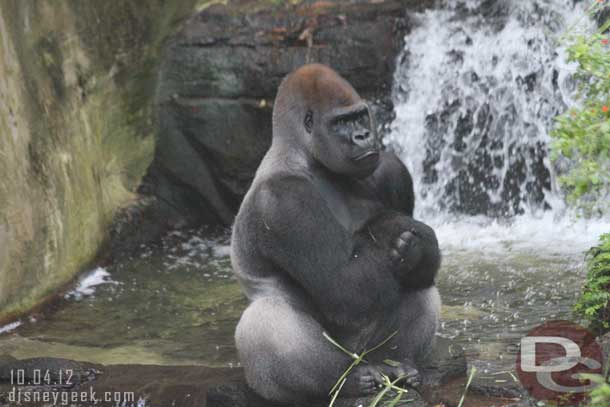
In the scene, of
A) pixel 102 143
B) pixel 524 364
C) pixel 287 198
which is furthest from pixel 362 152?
pixel 102 143

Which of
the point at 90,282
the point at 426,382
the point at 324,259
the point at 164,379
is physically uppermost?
the point at 324,259

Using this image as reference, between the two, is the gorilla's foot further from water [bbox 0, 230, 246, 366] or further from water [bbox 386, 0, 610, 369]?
water [bbox 386, 0, 610, 369]

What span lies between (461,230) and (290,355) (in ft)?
13.1

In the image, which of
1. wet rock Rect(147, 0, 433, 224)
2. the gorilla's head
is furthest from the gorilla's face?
wet rock Rect(147, 0, 433, 224)

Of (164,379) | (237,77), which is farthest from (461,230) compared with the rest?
(164,379)

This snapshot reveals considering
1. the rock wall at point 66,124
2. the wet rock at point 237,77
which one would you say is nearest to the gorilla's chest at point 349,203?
the rock wall at point 66,124

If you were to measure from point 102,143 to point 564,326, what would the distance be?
413 cm

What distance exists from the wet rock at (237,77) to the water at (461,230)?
0.99 ft

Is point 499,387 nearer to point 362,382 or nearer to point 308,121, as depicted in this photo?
point 362,382

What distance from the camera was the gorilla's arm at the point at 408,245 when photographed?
3.47 metres

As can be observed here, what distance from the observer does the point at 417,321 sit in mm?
3693

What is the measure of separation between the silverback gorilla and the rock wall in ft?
7.77

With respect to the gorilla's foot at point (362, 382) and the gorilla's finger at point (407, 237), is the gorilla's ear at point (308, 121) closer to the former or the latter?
the gorilla's finger at point (407, 237)

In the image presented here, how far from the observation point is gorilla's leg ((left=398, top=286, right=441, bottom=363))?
3668 millimetres
